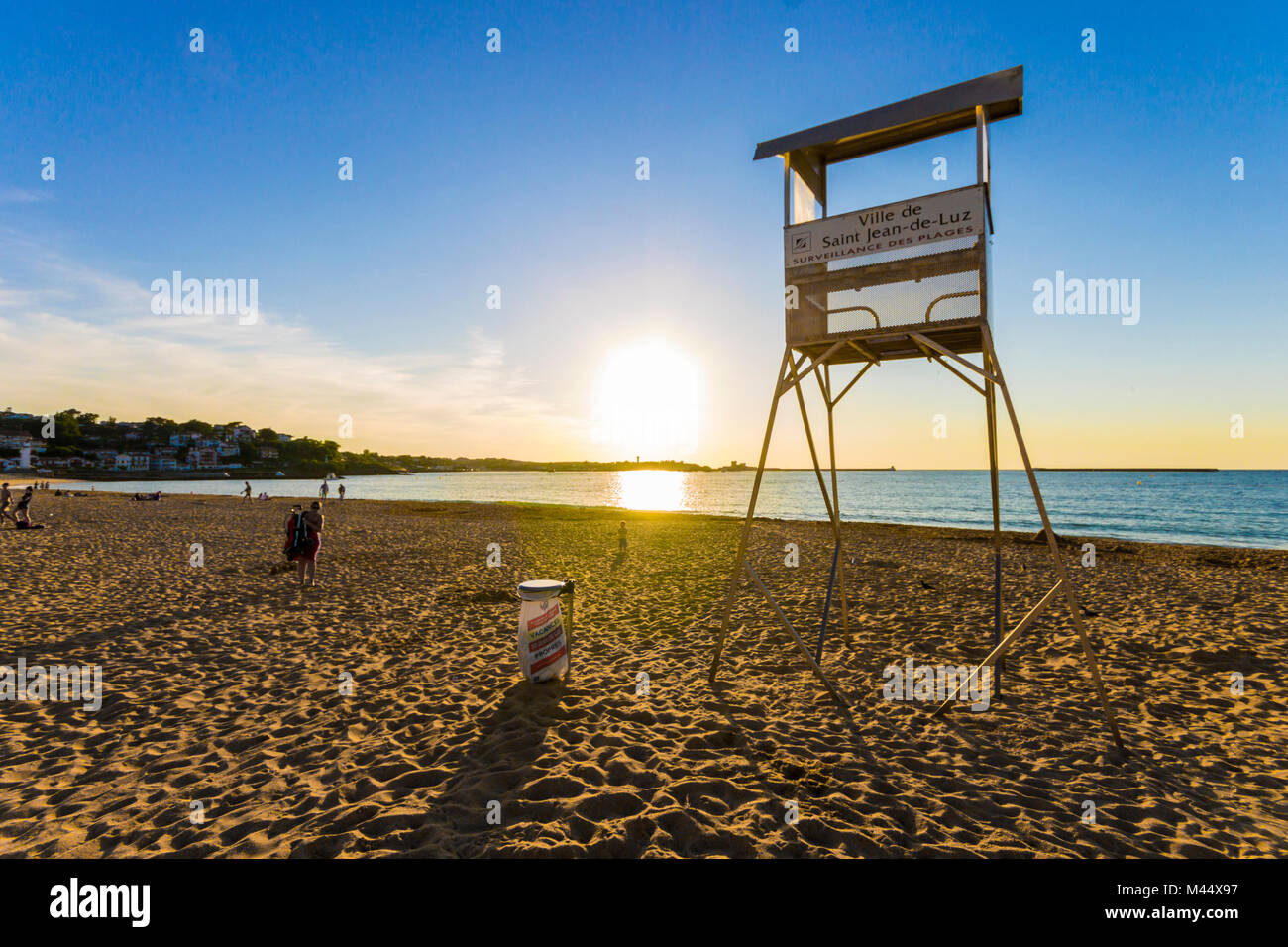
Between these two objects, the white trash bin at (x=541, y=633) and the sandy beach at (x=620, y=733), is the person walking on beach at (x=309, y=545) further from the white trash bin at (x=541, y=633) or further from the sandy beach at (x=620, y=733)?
the white trash bin at (x=541, y=633)

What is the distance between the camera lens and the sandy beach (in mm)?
3924

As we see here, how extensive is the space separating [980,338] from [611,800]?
5.86 m

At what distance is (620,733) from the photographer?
555 cm

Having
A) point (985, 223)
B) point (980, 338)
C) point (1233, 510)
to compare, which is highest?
point (985, 223)

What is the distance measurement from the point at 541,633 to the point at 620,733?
1.70 m

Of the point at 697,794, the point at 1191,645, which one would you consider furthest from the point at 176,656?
the point at 1191,645

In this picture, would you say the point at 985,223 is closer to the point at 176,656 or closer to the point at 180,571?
the point at 176,656

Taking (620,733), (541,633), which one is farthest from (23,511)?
(620,733)

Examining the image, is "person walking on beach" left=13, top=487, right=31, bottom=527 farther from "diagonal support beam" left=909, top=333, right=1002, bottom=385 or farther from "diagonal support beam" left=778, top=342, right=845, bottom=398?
"diagonal support beam" left=909, top=333, right=1002, bottom=385

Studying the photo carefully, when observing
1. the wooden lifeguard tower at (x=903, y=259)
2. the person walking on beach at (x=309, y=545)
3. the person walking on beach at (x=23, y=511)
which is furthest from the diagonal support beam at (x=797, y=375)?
the person walking on beach at (x=23, y=511)

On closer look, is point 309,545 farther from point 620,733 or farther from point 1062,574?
point 1062,574

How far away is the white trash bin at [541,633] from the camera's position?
666cm

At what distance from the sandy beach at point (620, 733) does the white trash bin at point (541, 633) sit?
1.04 ft

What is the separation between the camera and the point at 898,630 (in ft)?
31.1
